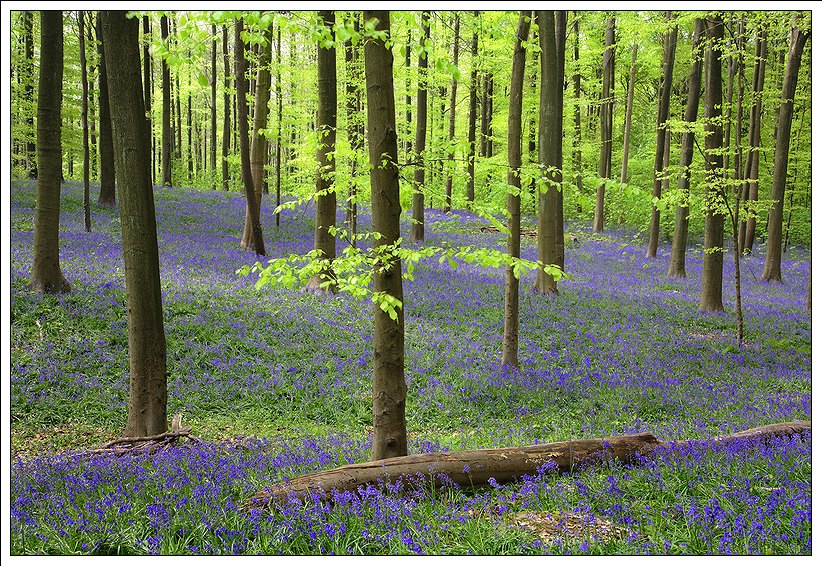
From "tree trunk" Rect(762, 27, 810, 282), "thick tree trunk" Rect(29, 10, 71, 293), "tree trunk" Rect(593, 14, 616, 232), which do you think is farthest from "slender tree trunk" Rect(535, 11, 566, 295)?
"tree trunk" Rect(593, 14, 616, 232)

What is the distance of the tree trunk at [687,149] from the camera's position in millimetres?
16078

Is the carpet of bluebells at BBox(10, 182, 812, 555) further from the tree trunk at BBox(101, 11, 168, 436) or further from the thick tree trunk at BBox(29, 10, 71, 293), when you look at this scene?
the thick tree trunk at BBox(29, 10, 71, 293)

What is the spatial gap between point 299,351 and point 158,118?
3548cm

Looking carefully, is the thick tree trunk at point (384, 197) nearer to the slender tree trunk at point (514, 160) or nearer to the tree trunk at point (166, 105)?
the slender tree trunk at point (514, 160)

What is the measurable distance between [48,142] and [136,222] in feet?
19.7

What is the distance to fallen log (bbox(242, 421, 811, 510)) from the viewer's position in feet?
15.7

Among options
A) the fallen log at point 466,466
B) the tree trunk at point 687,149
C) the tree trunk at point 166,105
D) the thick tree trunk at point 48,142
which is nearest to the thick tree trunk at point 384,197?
the fallen log at point 466,466

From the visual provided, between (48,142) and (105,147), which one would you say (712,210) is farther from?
(105,147)

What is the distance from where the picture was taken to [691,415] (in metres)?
9.09

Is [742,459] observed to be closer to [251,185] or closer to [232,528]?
[232,528]

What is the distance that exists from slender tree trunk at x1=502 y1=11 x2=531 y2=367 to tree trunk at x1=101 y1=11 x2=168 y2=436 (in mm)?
5225

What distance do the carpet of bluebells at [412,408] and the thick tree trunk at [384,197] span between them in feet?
3.05

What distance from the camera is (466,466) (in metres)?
5.17
